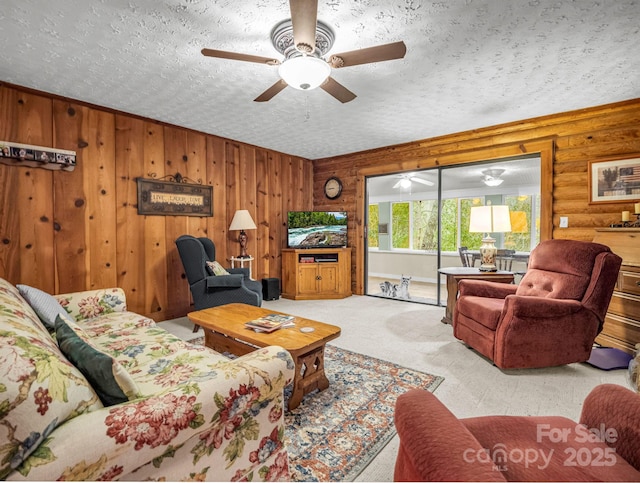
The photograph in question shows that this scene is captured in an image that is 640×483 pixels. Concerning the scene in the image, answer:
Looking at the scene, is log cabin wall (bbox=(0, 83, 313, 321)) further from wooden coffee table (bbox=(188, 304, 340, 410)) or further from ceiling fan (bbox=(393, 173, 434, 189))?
ceiling fan (bbox=(393, 173, 434, 189))

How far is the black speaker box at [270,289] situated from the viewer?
4684 millimetres

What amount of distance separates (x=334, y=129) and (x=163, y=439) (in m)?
3.75

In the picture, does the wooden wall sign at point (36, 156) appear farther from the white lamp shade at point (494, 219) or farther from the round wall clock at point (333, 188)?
the white lamp shade at point (494, 219)

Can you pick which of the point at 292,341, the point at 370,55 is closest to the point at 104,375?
the point at 292,341

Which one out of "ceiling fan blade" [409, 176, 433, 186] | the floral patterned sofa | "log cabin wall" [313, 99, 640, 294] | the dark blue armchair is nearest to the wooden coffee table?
the floral patterned sofa

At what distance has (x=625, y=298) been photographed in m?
2.62

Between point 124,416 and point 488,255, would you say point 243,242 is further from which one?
point 124,416

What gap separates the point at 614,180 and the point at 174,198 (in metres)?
4.87

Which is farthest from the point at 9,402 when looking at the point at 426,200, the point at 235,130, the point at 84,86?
the point at 426,200

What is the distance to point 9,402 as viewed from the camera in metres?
0.66

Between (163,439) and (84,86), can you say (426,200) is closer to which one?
(84,86)

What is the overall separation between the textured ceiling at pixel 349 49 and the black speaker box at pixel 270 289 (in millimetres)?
2335

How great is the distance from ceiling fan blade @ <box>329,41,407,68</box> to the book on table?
178cm

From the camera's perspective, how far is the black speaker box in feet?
15.4
